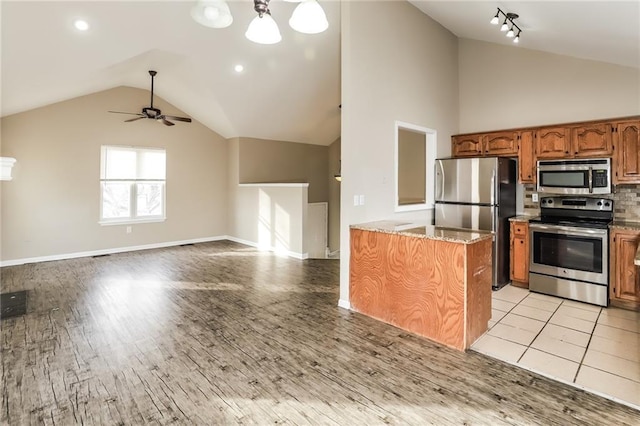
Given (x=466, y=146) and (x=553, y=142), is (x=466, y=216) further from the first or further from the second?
(x=553, y=142)

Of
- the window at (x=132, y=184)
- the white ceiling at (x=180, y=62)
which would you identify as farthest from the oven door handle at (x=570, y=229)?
the window at (x=132, y=184)

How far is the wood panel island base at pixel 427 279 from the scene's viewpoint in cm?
281

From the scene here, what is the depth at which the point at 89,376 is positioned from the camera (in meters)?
2.42

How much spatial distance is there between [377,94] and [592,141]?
2613 millimetres

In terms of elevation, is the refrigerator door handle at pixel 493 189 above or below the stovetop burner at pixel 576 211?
above

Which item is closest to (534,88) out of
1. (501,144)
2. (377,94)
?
(501,144)

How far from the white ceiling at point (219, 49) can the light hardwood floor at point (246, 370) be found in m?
2.95

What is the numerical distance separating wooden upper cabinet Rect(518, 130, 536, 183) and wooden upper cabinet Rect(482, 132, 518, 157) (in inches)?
3.0

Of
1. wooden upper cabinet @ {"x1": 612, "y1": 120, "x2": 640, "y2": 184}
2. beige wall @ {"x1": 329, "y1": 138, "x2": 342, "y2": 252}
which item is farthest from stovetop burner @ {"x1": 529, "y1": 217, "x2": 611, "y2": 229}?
beige wall @ {"x1": 329, "y1": 138, "x2": 342, "y2": 252}

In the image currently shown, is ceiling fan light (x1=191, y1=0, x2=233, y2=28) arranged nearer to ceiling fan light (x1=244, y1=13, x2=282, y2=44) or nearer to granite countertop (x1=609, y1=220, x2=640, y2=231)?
ceiling fan light (x1=244, y1=13, x2=282, y2=44)

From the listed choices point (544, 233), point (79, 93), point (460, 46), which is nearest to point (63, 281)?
point (79, 93)

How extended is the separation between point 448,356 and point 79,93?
7037mm

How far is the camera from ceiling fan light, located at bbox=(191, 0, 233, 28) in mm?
2137

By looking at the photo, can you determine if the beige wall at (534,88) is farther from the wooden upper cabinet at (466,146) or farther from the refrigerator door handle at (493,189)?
the refrigerator door handle at (493,189)
